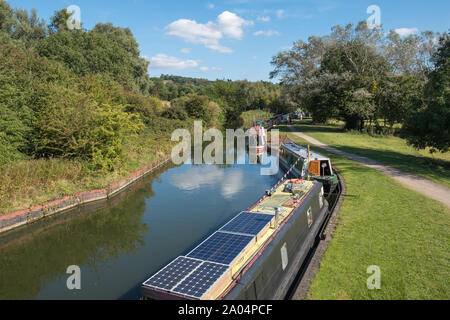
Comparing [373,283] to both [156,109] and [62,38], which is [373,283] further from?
[62,38]

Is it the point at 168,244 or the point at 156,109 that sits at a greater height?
the point at 156,109

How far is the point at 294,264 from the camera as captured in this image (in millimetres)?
9094

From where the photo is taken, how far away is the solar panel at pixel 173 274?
5.84m

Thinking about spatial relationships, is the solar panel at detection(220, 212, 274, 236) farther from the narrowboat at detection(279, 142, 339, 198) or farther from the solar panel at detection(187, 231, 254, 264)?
the narrowboat at detection(279, 142, 339, 198)

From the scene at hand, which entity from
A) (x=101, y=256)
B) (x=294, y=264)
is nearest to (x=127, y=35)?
(x=101, y=256)

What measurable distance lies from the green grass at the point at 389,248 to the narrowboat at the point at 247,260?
982 millimetres

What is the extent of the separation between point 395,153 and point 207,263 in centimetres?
2403

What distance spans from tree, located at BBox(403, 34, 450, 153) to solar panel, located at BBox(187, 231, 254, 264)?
17.4m

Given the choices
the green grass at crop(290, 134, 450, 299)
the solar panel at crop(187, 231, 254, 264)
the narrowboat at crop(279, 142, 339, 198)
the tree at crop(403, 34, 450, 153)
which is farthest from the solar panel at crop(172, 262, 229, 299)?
the tree at crop(403, 34, 450, 153)

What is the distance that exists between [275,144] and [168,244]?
2441 centimetres

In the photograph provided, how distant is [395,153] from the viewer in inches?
988

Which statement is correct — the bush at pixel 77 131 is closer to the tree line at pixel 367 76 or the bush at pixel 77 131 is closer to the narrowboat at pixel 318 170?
the narrowboat at pixel 318 170

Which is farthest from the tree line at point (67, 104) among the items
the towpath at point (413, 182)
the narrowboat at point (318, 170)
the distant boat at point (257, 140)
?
the towpath at point (413, 182)

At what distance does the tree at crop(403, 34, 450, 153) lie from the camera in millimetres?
18562
